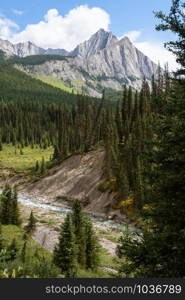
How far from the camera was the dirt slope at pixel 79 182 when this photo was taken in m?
71.6

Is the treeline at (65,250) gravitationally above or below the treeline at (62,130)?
below

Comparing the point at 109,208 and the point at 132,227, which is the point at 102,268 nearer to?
the point at 132,227

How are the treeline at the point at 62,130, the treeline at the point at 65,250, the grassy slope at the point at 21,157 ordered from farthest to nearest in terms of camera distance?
the grassy slope at the point at 21,157 < the treeline at the point at 62,130 < the treeline at the point at 65,250

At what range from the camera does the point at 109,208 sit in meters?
66.0

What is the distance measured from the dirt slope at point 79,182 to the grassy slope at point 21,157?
70.4 feet

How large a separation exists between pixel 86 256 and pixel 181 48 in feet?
83.3

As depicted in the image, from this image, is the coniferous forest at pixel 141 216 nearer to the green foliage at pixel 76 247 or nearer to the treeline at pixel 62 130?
the green foliage at pixel 76 247

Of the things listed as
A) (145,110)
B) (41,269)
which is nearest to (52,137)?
(145,110)

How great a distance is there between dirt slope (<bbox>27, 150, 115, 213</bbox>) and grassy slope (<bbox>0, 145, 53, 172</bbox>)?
21.5 metres

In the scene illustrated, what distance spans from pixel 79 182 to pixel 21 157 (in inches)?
2388

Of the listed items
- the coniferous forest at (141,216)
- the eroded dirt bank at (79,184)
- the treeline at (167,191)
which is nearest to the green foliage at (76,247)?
the coniferous forest at (141,216)

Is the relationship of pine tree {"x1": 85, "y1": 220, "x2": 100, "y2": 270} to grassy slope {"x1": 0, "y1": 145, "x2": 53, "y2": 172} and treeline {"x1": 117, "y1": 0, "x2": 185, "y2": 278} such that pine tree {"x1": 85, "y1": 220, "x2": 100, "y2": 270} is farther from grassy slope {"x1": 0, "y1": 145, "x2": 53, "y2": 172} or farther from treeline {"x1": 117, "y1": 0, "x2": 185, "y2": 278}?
grassy slope {"x1": 0, "y1": 145, "x2": 53, "y2": 172}

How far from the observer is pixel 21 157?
137m

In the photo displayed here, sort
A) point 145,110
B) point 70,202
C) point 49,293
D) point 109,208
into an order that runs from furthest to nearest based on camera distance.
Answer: point 145,110, point 70,202, point 109,208, point 49,293
